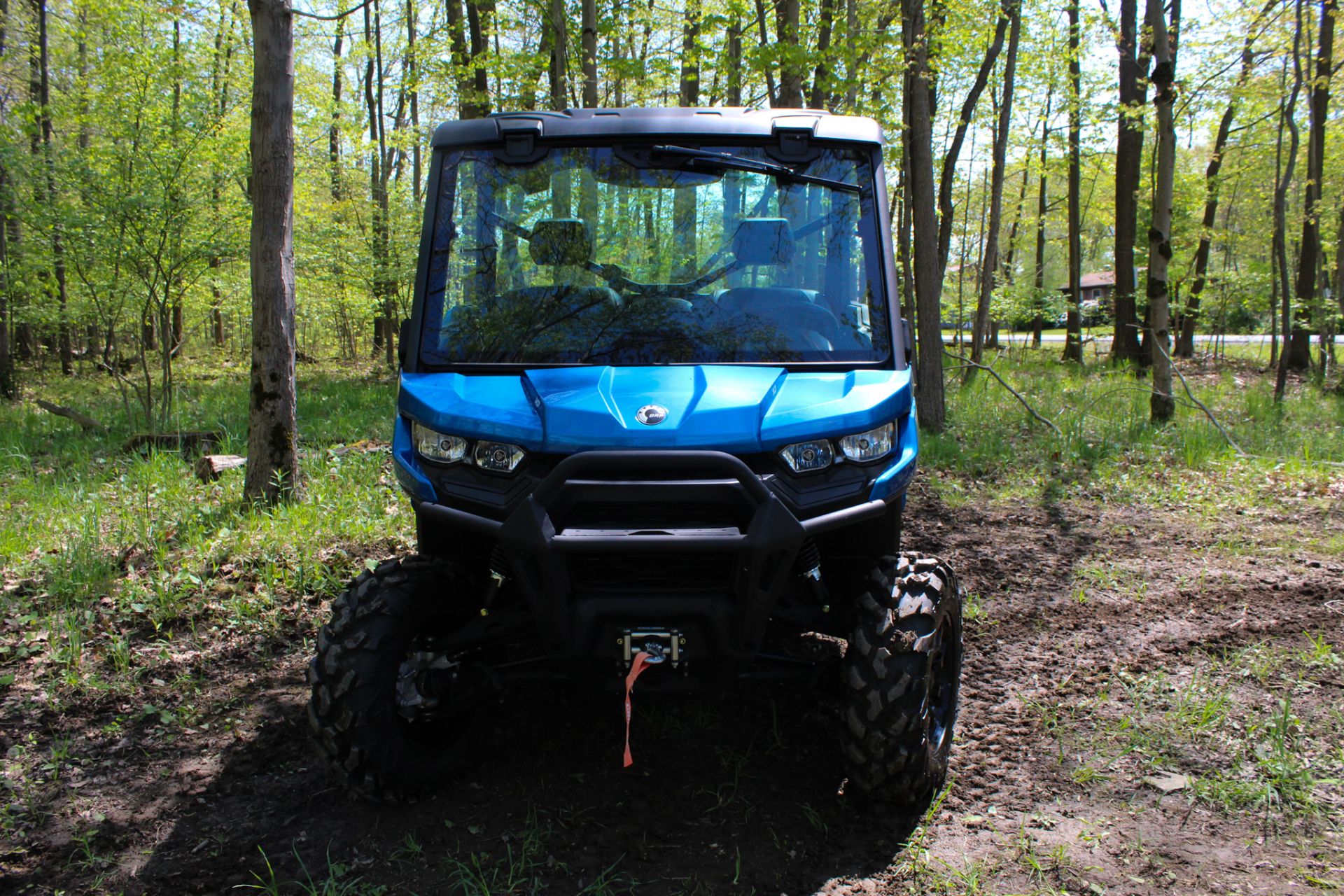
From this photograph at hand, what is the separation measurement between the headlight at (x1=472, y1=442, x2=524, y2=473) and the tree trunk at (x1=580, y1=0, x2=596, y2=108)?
782cm

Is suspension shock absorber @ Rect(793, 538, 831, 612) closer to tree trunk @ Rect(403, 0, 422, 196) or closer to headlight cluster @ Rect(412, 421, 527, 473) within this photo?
headlight cluster @ Rect(412, 421, 527, 473)

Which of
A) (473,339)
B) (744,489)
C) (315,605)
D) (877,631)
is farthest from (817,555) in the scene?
(315,605)

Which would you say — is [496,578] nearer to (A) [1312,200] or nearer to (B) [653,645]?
(B) [653,645]

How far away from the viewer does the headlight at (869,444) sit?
2812 millimetres

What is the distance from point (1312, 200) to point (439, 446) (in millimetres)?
17967

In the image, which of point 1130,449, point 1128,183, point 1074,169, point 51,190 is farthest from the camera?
point 1074,169

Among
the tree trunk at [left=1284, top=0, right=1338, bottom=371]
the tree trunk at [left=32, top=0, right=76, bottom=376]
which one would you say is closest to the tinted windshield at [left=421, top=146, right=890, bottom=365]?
the tree trunk at [left=32, top=0, right=76, bottom=376]

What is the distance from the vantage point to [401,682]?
3.39m

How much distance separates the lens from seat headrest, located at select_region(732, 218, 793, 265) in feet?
10.6

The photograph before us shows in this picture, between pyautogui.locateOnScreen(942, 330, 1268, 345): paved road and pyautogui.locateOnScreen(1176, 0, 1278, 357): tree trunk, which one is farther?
pyautogui.locateOnScreen(942, 330, 1268, 345): paved road

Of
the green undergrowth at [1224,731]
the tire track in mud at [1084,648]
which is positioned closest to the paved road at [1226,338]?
the tire track in mud at [1084,648]

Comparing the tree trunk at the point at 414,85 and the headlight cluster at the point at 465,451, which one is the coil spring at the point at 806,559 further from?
the tree trunk at the point at 414,85

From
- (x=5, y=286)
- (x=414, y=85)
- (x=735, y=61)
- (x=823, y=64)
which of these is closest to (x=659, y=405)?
(x=823, y=64)

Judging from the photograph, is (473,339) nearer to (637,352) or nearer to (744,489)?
(637,352)
